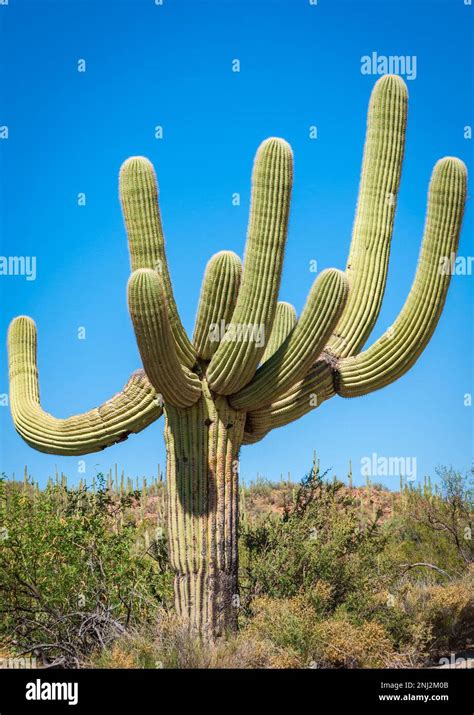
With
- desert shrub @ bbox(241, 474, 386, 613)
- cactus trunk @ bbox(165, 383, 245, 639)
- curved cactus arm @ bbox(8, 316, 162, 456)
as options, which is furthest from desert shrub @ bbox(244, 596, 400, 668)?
curved cactus arm @ bbox(8, 316, 162, 456)

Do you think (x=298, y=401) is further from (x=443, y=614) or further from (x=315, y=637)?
(x=443, y=614)

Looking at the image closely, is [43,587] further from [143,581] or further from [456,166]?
[456,166]

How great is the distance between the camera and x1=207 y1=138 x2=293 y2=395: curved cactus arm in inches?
391

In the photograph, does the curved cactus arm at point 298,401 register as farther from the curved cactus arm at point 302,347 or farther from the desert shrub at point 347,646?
the desert shrub at point 347,646

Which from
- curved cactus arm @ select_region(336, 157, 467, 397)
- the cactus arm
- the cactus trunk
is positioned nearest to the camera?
the cactus trunk

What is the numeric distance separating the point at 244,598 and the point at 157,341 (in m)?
3.65

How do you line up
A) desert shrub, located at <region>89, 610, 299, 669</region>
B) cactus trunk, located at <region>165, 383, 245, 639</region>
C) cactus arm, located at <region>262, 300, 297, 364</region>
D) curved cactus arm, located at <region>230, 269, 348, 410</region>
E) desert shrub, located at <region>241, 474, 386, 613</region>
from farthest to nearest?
1. cactus arm, located at <region>262, 300, 297, 364</region>
2. desert shrub, located at <region>241, 474, 386, 613</region>
3. cactus trunk, located at <region>165, 383, 245, 639</region>
4. curved cactus arm, located at <region>230, 269, 348, 410</region>
5. desert shrub, located at <region>89, 610, 299, 669</region>

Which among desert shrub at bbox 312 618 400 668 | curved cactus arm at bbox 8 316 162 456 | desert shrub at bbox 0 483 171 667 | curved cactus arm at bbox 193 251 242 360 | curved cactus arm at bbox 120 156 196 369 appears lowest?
desert shrub at bbox 312 618 400 668

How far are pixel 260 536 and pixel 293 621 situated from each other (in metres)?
2.08

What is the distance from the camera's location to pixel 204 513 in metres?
10.2

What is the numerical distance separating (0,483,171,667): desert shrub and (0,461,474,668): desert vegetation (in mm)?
15

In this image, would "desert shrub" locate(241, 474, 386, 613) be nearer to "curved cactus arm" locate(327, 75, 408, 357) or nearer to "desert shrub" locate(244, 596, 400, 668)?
"desert shrub" locate(244, 596, 400, 668)

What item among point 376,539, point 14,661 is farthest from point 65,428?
point 376,539

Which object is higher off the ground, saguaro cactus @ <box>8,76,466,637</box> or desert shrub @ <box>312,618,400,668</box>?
saguaro cactus @ <box>8,76,466,637</box>
